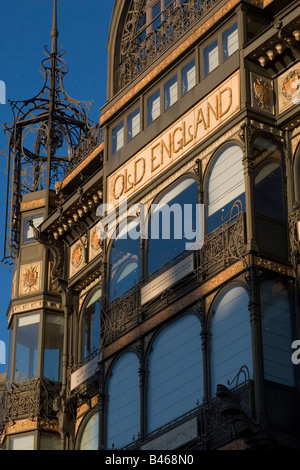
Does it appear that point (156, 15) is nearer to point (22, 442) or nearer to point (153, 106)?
point (153, 106)

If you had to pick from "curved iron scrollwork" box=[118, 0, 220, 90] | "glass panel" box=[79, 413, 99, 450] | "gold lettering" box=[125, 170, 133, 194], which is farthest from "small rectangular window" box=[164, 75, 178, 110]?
"glass panel" box=[79, 413, 99, 450]

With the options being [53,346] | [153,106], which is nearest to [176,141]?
[153,106]

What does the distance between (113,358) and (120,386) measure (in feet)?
2.94

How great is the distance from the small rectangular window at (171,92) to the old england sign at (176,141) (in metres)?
0.90

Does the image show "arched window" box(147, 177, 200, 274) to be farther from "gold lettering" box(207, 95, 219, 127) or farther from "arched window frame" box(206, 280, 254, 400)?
"arched window frame" box(206, 280, 254, 400)

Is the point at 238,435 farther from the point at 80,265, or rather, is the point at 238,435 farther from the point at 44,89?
the point at 44,89

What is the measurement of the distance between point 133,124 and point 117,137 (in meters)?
0.97

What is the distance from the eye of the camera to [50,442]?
39531 millimetres

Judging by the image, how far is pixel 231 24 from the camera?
32.5 meters

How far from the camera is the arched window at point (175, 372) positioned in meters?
29.8

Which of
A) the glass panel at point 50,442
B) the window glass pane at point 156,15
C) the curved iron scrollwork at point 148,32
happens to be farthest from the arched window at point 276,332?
the glass panel at point 50,442

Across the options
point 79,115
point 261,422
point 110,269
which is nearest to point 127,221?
point 110,269

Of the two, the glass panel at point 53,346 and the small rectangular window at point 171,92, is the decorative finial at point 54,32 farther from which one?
the small rectangular window at point 171,92

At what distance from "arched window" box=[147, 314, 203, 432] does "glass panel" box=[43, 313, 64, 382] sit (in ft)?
31.1
